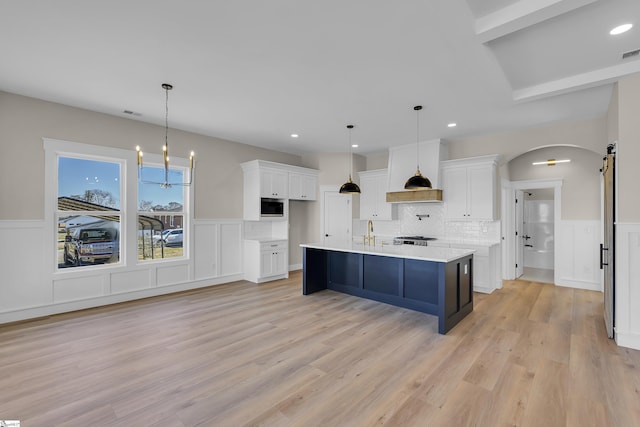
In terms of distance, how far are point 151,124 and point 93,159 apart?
104 cm

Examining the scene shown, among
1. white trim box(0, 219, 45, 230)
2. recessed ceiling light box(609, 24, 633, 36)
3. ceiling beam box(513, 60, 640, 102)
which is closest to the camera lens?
recessed ceiling light box(609, 24, 633, 36)

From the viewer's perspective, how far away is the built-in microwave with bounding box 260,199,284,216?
6.24m

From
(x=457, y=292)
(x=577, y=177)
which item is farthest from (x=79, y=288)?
(x=577, y=177)

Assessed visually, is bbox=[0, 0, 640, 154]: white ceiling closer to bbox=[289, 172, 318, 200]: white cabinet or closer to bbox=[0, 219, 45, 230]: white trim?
bbox=[0, 219, 45, 230]: white trim

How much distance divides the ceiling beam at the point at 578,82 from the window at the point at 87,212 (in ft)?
19.9

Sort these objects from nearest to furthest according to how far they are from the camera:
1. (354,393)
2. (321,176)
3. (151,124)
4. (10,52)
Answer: (354,393) < (10,52) < (151,124) < (321,176)

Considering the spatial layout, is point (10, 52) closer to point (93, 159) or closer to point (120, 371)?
point (93, 159)

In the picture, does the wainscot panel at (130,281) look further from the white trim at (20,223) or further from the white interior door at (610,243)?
the white interior door at (610,243)

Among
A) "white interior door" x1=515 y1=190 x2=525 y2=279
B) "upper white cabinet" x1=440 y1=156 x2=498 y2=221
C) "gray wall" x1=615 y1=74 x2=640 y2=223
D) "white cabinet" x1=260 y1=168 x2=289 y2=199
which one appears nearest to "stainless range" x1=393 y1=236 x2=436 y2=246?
"upper white cabinet" x1=440 y1=156 x2=498 y2=221

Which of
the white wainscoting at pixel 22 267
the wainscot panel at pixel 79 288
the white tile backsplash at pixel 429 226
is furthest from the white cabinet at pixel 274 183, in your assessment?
the white wainscoting at pixel 22 267

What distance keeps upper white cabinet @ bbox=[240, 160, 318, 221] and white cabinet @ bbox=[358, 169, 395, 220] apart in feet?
5.01

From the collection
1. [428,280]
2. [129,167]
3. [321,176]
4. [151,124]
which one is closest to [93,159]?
[129,167]

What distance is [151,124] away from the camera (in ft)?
16.5

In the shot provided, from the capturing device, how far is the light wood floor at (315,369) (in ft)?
6.79
